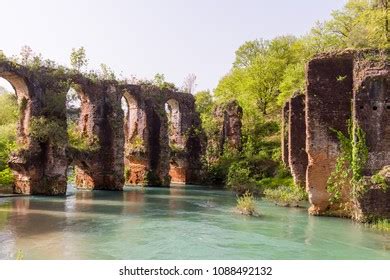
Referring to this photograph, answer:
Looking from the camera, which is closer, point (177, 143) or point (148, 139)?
point (148, 139)

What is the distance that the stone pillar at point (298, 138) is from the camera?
80.4ft

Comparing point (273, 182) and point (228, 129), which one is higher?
point (228, 129)

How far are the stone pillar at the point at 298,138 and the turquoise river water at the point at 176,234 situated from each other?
3592mm

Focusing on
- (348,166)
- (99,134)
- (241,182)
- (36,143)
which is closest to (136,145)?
(99,134)

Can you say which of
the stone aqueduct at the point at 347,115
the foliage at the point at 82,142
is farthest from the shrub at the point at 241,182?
the stone aqueduct at the point at 347,115

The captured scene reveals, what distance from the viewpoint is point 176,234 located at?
15125mm

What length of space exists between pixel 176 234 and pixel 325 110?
8.04 m

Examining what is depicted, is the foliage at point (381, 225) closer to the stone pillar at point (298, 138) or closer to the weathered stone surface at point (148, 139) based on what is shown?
the stone pillar at point (298, 138)

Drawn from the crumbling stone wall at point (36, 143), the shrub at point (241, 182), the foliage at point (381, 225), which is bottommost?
the foliage at point (381, 225)

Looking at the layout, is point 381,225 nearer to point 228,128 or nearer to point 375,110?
point 375,110

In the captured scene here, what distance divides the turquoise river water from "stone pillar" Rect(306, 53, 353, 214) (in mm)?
2070

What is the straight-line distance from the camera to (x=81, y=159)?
33.2 m
